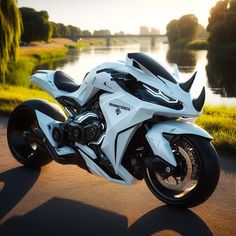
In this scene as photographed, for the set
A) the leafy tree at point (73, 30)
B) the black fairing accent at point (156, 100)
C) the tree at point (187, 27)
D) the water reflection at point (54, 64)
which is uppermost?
the black fairing accent at point (156, 100)

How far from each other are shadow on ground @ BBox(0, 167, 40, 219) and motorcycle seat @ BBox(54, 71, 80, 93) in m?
1.11

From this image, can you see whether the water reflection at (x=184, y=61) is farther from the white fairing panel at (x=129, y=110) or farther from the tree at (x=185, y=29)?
the tree at (x=185, y=29)

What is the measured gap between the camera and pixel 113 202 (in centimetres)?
394

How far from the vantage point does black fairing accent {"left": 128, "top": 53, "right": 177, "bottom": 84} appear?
3.62m

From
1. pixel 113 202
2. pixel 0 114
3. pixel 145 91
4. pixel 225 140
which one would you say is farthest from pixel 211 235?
pixel 0 114

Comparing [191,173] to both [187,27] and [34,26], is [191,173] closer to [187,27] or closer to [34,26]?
[34,26]

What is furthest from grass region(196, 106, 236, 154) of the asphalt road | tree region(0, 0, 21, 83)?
tree region(0, 0, 21, 83)

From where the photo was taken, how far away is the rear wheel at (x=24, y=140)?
16.0ft

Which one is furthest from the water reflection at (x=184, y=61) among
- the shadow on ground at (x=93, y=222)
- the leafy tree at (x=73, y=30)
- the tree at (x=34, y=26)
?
the leafy tree at (x=73, y=30)

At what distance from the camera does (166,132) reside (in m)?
3.54

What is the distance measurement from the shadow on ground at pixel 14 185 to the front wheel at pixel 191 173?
144 cm

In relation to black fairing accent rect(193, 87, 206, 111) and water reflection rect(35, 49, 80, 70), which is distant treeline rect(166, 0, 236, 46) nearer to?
water reflection rect(35, 49, 80, 70)

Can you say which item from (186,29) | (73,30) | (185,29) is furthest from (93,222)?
(73,30)

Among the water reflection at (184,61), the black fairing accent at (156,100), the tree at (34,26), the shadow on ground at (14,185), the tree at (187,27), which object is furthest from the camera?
the tree at (187,27)
